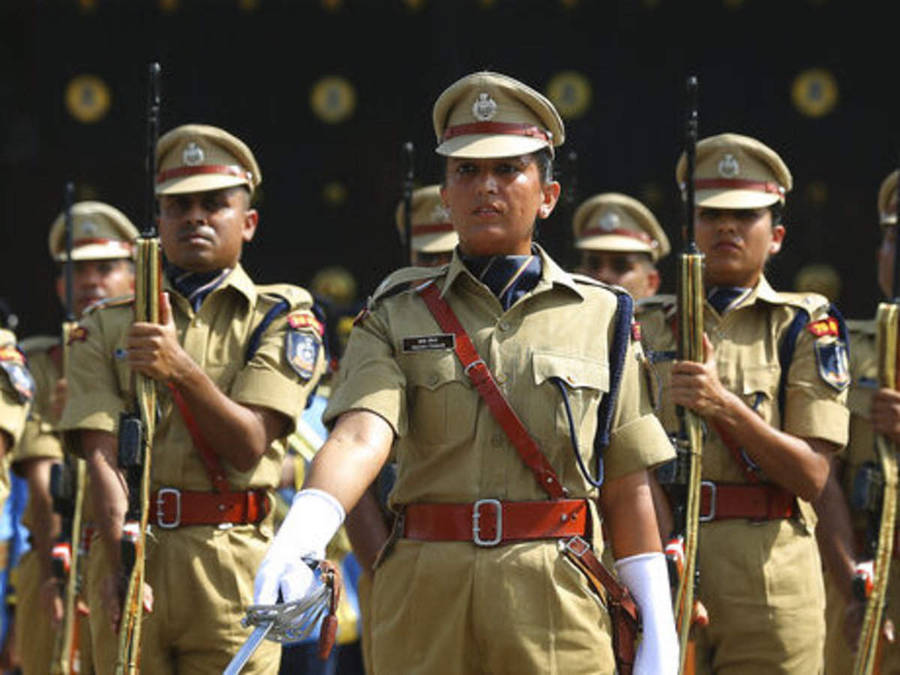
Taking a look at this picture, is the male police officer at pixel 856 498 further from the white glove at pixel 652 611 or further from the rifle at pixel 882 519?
the white glove at pixel 652 611

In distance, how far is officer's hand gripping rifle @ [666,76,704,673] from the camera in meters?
6.31

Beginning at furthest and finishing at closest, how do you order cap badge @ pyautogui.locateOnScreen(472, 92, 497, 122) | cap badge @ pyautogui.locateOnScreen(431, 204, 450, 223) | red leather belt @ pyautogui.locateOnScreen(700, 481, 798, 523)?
cap badge @ pyautogui.locateOnScreen(431, 204, 450, 223) → red leather belt @ pyautogui.locateOnScreen(700, 481, 798, 523) → cap badge @ pyautogui.locateOnScreen(472, 92, 497, 122)

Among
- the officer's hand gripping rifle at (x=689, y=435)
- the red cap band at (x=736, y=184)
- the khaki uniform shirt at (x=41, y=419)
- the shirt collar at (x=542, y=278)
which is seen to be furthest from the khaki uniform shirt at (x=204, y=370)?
the khaki uniform shirt at (x=41, y=419)

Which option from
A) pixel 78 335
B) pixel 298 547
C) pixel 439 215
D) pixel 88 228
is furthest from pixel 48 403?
pixel 298 547

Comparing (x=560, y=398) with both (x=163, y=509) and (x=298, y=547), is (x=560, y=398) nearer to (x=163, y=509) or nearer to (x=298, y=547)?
(x=298, y=547)

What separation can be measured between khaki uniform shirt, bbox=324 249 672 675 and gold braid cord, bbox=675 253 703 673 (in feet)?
4.29

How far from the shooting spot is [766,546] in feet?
21.7

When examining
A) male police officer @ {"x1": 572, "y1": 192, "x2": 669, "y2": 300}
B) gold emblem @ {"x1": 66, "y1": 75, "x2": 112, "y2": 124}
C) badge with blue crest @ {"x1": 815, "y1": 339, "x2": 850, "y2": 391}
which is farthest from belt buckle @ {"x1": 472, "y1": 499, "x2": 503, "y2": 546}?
gold emblem @ {"x1": 66, "y1": 75, "x2": 112, "y2": 124}

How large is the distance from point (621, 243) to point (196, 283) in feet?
8.13

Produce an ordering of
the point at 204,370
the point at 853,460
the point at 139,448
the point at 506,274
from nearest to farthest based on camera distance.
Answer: the point at 506,274 → the point at 139,448 → the point at 204,370 → the point at 853,460

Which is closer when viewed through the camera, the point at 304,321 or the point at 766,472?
the point at 766,472

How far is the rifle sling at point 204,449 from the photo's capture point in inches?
258

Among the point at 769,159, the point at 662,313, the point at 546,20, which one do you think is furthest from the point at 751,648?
the point at 546,20

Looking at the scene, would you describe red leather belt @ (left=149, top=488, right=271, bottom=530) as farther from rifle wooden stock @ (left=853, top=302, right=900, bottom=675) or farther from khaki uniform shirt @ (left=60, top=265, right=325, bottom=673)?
rifle wooden stock @ (left=853, top=302, right=900, bottom=675)
